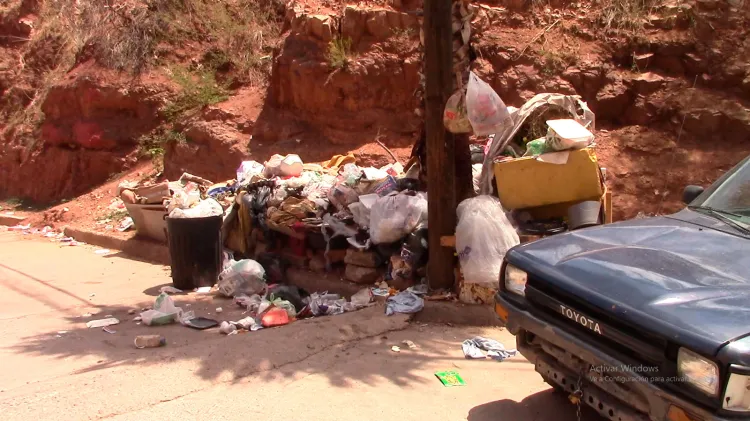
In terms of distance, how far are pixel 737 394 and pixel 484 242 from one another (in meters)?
3.06

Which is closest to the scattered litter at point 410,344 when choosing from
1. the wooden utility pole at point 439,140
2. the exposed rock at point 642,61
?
the wooden utility pole at point 439,140

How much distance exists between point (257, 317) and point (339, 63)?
20.3ft

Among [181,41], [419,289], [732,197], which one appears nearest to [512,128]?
[419,289]

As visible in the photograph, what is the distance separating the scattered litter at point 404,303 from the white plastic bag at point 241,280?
1.79 m

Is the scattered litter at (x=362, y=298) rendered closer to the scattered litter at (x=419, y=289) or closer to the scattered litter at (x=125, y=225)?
the scattered litter at (x=419, y=289)

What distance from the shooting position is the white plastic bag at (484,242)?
17.9 ft

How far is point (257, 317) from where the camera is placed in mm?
6074

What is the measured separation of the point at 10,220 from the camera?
14.4 m

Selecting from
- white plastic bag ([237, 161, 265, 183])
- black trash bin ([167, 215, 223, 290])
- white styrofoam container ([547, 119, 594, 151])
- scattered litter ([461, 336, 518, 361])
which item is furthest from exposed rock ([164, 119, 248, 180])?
scattered litter ([461, 336, 518, 361])

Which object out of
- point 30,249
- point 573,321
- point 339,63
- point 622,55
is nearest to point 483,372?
point 573,321

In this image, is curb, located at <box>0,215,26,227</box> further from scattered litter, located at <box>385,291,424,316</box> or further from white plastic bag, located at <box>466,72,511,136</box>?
white plastic bag, located at <box>466,72,511,136</box>

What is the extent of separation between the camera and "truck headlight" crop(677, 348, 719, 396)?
8.36 ft

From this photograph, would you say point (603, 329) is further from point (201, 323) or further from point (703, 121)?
point (703, 121)

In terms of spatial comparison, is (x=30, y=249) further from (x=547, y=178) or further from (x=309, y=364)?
(x=547, y=178)
